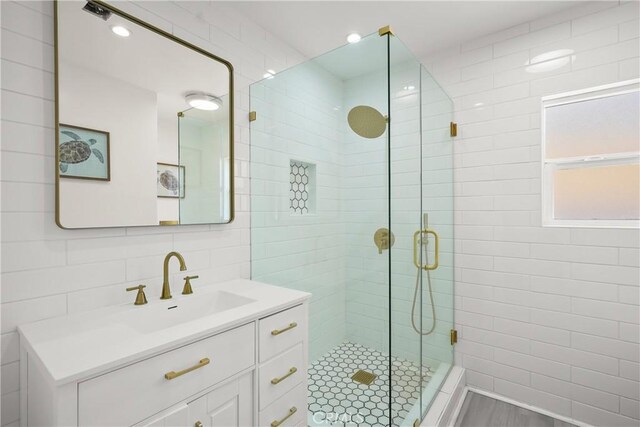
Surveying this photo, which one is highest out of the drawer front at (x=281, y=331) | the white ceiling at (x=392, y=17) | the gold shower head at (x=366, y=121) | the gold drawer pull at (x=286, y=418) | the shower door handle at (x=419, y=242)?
the white ceiling at (x=392, y=17)

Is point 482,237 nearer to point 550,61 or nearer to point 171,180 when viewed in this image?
point 550,61

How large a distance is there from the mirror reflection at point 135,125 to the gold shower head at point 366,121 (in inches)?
31.6

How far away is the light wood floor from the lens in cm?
205

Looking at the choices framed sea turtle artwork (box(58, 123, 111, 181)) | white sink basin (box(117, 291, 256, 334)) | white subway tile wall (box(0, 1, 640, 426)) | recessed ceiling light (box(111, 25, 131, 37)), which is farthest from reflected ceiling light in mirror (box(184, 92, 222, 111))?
white sink basin (box(117, 291, 256, 334))

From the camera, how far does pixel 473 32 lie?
2.33 m

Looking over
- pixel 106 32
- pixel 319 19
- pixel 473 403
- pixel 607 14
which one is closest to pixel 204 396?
pixel 106 32

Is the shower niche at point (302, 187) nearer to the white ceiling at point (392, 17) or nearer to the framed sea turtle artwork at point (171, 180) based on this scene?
the framed sea turtle artwork at point (171, 180)

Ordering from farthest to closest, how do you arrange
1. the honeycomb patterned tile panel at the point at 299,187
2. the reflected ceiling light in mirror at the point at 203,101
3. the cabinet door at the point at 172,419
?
the honeycomb patterned tile panel at the point at 299,187 < the reflected ceiling light in mirror at the point at 203,101 < the cabinet door at the point at 172,419

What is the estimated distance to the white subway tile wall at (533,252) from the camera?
1.95 metres

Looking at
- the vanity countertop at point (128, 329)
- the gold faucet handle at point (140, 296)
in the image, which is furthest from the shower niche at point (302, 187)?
the gold faucet handle at point (140, 296)

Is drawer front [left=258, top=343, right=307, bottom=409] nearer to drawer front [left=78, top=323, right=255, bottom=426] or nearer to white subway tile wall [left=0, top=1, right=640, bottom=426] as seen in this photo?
drawer front [left=78, top=323, right=255, bottom=426]

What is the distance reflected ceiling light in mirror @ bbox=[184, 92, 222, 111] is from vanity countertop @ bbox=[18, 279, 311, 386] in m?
1.05

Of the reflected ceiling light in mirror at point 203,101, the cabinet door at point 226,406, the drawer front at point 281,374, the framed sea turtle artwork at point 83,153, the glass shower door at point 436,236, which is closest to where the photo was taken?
the cabinet door at point 226,406

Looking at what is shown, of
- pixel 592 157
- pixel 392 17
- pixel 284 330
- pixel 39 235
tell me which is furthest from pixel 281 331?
pixel 592 157
